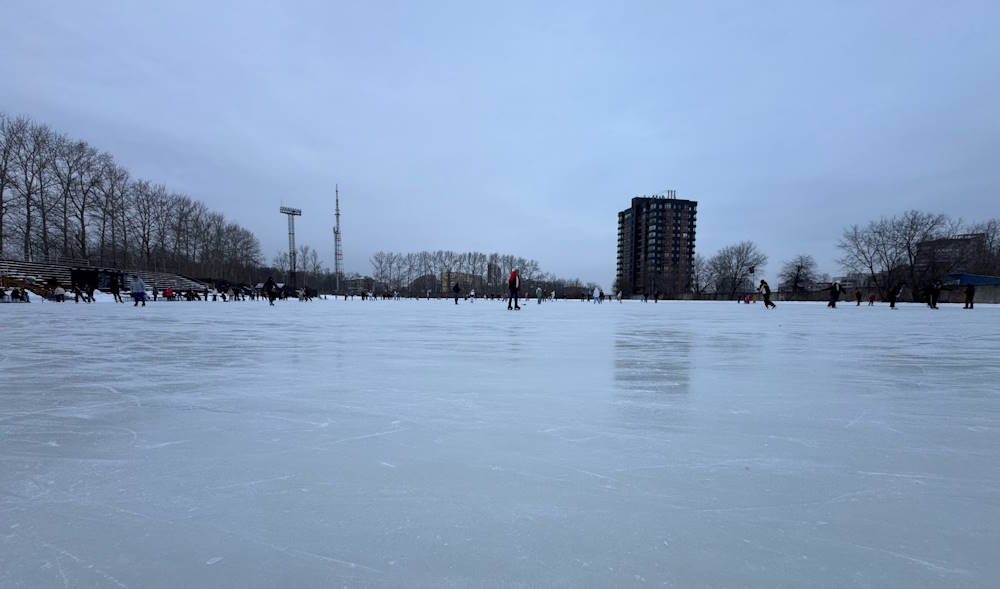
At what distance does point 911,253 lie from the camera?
141 feet

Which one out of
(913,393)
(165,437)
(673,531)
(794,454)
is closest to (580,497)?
(673,531)

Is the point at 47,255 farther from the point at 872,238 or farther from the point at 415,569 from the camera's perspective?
the point at 872,238

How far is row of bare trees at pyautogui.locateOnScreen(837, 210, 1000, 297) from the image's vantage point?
138ft

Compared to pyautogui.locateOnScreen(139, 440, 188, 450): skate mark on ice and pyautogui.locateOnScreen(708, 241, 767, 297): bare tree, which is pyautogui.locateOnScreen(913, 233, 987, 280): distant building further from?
pyautogui.locateOnScreen(139, 440, 188, 450): skate mark on ice

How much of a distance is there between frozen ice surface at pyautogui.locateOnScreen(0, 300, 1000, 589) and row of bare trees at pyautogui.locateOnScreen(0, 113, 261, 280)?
4398 cm

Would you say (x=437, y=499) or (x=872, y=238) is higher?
(x=872, y=238)

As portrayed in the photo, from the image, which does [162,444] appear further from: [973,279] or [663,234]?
[663,234]

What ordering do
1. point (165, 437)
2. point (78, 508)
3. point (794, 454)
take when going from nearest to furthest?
point (78, 508), point (794, 454), point (165, 437)

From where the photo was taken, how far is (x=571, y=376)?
3.53 m

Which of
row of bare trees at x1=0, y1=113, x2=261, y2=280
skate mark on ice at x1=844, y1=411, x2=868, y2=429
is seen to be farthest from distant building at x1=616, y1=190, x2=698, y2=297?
skate mark on ice at x1=844, y1=411, x2=868, y2=429

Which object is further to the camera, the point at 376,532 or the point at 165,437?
the point at 165,437

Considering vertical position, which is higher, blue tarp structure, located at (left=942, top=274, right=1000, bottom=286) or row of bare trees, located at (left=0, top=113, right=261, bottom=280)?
row of bare trees, located at (left=0, top=113, right=261, bottom=280)

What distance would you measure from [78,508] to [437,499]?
1089mm

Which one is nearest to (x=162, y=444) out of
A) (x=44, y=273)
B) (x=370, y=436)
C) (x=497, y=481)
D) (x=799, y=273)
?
(x=370, y=436)
